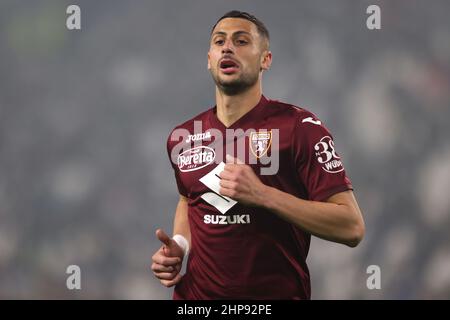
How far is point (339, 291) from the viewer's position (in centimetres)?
394

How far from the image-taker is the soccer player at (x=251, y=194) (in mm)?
1944

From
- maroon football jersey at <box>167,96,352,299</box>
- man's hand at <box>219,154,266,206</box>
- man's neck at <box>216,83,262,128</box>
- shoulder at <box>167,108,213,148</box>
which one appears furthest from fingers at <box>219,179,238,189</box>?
shoulder at <box>167,108,213,148</box>

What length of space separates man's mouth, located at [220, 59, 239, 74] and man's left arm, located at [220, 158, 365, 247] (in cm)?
39

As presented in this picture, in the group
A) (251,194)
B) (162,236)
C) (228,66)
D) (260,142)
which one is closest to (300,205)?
(251,194)

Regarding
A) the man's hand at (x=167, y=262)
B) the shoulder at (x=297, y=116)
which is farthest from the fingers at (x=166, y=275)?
the shoulder at (x=297, y=116)

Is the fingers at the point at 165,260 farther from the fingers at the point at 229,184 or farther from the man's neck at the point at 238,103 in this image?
the man's neck at the point at 238,103

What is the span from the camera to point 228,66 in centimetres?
218

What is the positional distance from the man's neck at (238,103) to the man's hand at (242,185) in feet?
1.28

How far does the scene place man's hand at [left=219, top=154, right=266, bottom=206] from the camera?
1.86 meters

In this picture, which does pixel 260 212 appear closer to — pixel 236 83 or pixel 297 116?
pixel 297 116

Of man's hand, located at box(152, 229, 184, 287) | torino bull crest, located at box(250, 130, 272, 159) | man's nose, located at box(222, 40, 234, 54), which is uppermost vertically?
man's nose, located at box(222, 40, 234, 54)

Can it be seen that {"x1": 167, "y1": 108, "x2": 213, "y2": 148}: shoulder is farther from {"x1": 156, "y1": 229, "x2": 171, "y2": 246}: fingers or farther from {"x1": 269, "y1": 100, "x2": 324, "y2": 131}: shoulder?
{"x1": 156, "y1": 229, "x2": 171, "y2": 246}: fingers

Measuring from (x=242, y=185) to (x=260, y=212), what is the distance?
22 cm
